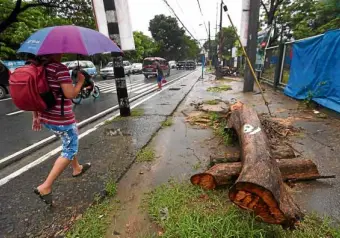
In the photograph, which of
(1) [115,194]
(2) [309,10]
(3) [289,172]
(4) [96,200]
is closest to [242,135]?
(3) [289,172]

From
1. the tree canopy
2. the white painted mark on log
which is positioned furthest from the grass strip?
the tree canopy

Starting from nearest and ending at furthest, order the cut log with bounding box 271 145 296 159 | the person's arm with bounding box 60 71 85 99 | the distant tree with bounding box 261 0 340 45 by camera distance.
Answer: the person's arm with bounding box 60 71 85 99
the cut log with bounding box 271 145 296 159
the distant tree with bounding box 261 0 340 45

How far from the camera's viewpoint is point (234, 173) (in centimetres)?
266

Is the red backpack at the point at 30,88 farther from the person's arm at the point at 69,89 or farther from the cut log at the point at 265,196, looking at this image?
the cut log at the point at 265,196

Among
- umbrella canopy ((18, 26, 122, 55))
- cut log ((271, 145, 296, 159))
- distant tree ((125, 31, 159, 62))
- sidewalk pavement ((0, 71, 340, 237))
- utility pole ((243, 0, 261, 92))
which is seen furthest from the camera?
distant tree ((125, 31, 159, 62))

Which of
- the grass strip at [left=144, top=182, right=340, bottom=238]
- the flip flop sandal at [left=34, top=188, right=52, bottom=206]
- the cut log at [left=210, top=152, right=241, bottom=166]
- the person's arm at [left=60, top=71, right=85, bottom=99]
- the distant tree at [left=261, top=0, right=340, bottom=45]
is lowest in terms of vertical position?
the grass strip at [left=144, top=182, right=340, bottom=238]

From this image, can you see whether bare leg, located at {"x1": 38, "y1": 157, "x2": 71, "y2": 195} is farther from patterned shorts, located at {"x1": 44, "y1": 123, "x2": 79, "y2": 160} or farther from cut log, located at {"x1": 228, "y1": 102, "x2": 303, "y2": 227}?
cut log, located at {"x1": 228, "y1": 102, "x2": 303, "y2": 227}

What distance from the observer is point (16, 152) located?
13.6 feet

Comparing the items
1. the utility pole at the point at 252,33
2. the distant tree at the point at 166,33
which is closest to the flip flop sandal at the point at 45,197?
the utility pole at the point at 252,33

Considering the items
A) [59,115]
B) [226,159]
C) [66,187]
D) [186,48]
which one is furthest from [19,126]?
[186,48]

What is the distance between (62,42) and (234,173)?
2.26 metres

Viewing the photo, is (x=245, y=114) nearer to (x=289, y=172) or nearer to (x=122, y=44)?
(x=289, y=172)

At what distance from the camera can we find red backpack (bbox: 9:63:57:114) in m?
2.04

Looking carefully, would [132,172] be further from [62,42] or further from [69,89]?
[62,42]
